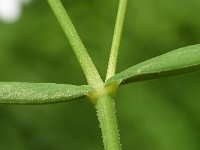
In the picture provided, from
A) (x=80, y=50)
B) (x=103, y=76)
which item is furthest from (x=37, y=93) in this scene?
(x=103, y=76)

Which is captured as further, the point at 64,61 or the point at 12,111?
the point at 64,61

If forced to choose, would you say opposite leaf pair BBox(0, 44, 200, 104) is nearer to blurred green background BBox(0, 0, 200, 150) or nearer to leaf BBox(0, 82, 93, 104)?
leaf BBox(0, 82, 93, 104)

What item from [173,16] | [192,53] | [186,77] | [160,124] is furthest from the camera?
[173,16]

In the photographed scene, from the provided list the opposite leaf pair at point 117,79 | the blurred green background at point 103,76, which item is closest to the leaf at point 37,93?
the opposite leaf pair at point 117,79

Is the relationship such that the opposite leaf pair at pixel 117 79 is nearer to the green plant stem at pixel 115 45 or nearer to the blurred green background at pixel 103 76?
the green plant stem at pixel 115 45

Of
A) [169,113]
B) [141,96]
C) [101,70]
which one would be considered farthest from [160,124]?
[101,70]

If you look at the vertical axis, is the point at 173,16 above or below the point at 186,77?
above

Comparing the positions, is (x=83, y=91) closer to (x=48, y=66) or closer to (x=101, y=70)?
(x=101, y=70)
